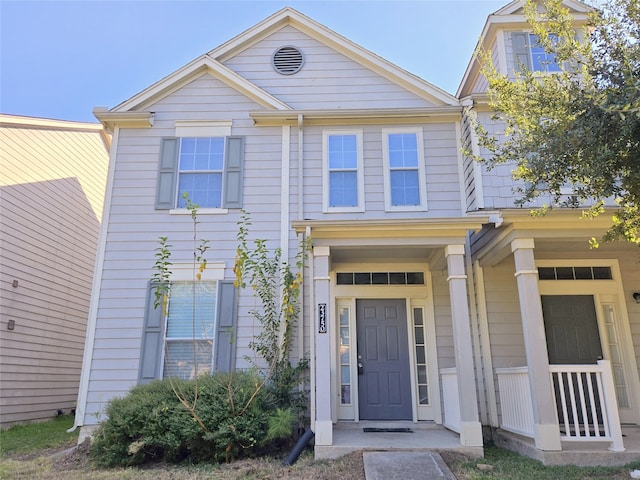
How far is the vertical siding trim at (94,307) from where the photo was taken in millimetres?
6961

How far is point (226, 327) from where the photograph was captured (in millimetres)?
7164

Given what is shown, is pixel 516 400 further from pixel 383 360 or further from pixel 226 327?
pixel 226 327

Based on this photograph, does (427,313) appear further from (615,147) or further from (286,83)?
(286,83)

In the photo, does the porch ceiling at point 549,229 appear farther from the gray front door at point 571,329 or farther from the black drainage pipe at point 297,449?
the black drainage pipe at point 297,449

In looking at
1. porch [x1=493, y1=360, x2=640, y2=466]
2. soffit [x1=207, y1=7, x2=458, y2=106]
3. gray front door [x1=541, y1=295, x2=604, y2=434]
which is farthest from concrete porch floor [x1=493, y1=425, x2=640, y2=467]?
soffit [x1=207, y1=7, x2=458, y2=106]

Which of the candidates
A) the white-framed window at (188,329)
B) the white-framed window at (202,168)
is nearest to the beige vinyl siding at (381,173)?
the white-framed window at (202,168)

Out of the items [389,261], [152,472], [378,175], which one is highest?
[378,175]

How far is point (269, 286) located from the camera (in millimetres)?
7191

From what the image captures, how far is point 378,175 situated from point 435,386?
360cm

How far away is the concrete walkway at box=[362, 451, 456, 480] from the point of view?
4.64 metres

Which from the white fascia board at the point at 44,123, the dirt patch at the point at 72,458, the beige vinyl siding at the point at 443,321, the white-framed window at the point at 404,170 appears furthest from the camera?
the white fascia board at the point at 44,123

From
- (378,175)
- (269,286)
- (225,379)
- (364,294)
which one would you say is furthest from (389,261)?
(225,379)

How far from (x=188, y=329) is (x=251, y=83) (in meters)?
4.49

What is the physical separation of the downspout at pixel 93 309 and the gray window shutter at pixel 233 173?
1996mm
